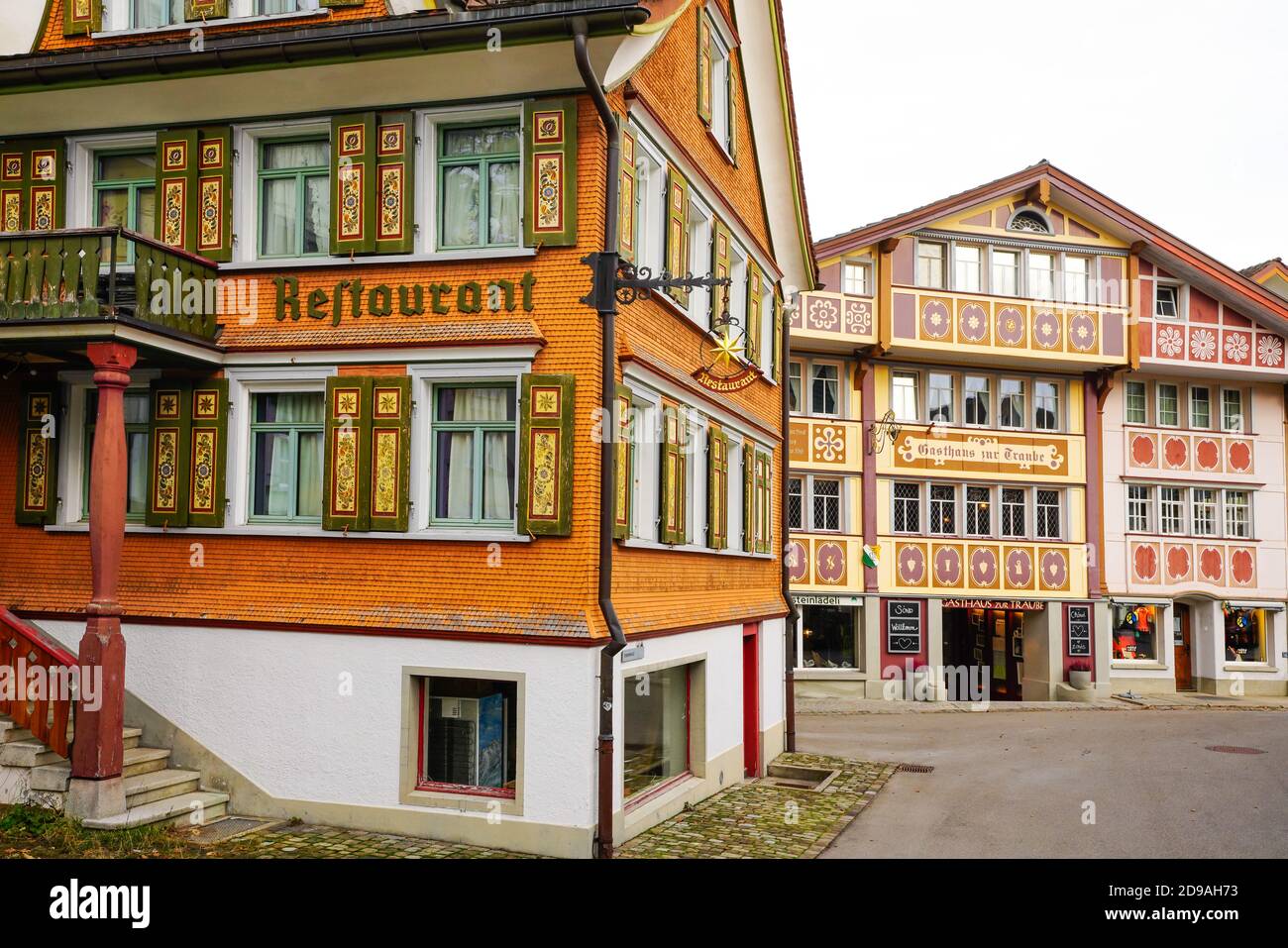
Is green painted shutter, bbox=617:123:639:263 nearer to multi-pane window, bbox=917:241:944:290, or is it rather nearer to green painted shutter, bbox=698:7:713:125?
green painted shutter, bbox=698:7:713:125

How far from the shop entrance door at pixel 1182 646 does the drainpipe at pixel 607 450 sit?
90.0 feet

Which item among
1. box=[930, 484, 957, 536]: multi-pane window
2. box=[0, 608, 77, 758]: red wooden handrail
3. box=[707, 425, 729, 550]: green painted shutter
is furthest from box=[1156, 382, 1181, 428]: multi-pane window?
box=[0, 608, 77, 758]: red wooden handrail

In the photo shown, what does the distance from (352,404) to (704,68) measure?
710 centimetres

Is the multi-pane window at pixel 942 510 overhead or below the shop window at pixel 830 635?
overhead

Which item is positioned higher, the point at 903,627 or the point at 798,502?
the point at 798,502

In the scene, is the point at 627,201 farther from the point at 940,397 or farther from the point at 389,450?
the point at 940,397

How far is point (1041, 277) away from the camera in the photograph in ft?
109

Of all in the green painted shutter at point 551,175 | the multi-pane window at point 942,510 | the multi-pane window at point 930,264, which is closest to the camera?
the green painted shutter at point 551,175

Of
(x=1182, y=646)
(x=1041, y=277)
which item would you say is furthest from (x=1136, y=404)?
(x=1182, y=646)

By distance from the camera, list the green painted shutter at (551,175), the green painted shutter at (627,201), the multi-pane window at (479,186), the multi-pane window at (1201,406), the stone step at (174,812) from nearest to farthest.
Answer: the stone step at (174,812) → the green painted shutter at (551,175) → the multi-pane window at (479,186) → the green painted shutter at (627,201) → the multi-pane window at (1201,406)

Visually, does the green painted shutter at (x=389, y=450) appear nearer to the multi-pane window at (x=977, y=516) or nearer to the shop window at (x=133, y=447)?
the shop window at (x=133, y=447)

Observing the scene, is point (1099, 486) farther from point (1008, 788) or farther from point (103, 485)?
point (103, 485)

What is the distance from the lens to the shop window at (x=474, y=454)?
43.0 feet

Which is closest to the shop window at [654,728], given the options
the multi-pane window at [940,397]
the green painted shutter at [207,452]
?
the green painted shutter at [207,452]
